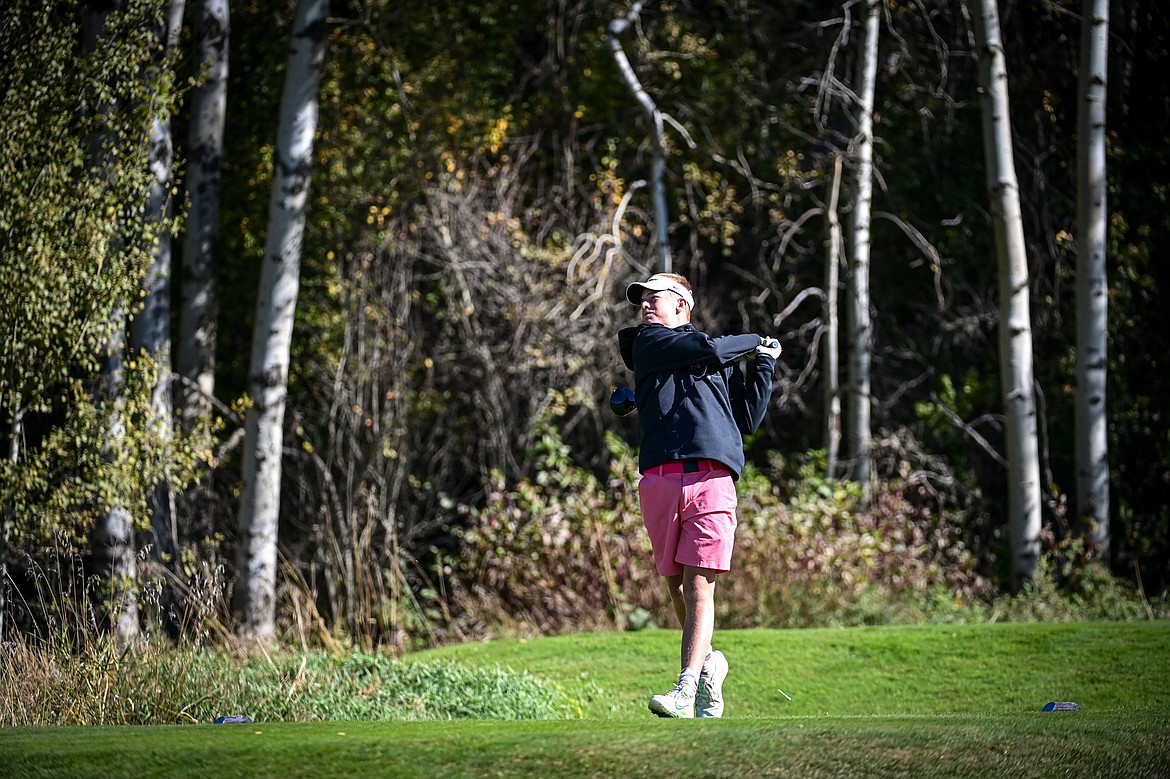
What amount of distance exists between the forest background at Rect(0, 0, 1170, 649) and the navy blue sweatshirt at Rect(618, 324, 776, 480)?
3.90 meters

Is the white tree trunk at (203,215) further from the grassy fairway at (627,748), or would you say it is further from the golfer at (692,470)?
the golfer at (692,470)

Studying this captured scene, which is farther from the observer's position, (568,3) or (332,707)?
(568,3)

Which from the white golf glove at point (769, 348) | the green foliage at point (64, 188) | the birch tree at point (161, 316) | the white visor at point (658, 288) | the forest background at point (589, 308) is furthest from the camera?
the forest background at point (589, 308)

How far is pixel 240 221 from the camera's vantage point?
1259 cm

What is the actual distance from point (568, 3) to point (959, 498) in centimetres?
686

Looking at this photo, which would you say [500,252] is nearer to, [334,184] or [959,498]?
[334,184]

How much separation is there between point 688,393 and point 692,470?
31cm

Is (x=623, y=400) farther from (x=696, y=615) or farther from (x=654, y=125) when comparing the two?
(x=654, y=125)

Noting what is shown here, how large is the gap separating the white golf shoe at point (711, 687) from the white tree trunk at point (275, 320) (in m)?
5.75

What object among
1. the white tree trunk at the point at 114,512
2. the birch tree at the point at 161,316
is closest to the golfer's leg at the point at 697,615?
the white tree trunk at the point at 114,512

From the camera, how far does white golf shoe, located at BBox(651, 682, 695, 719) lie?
476cm

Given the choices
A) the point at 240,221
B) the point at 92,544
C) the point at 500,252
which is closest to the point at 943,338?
the point at 500,252

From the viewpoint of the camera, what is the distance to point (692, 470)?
496 centimetres

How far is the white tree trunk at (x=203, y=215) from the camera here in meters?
10.9
